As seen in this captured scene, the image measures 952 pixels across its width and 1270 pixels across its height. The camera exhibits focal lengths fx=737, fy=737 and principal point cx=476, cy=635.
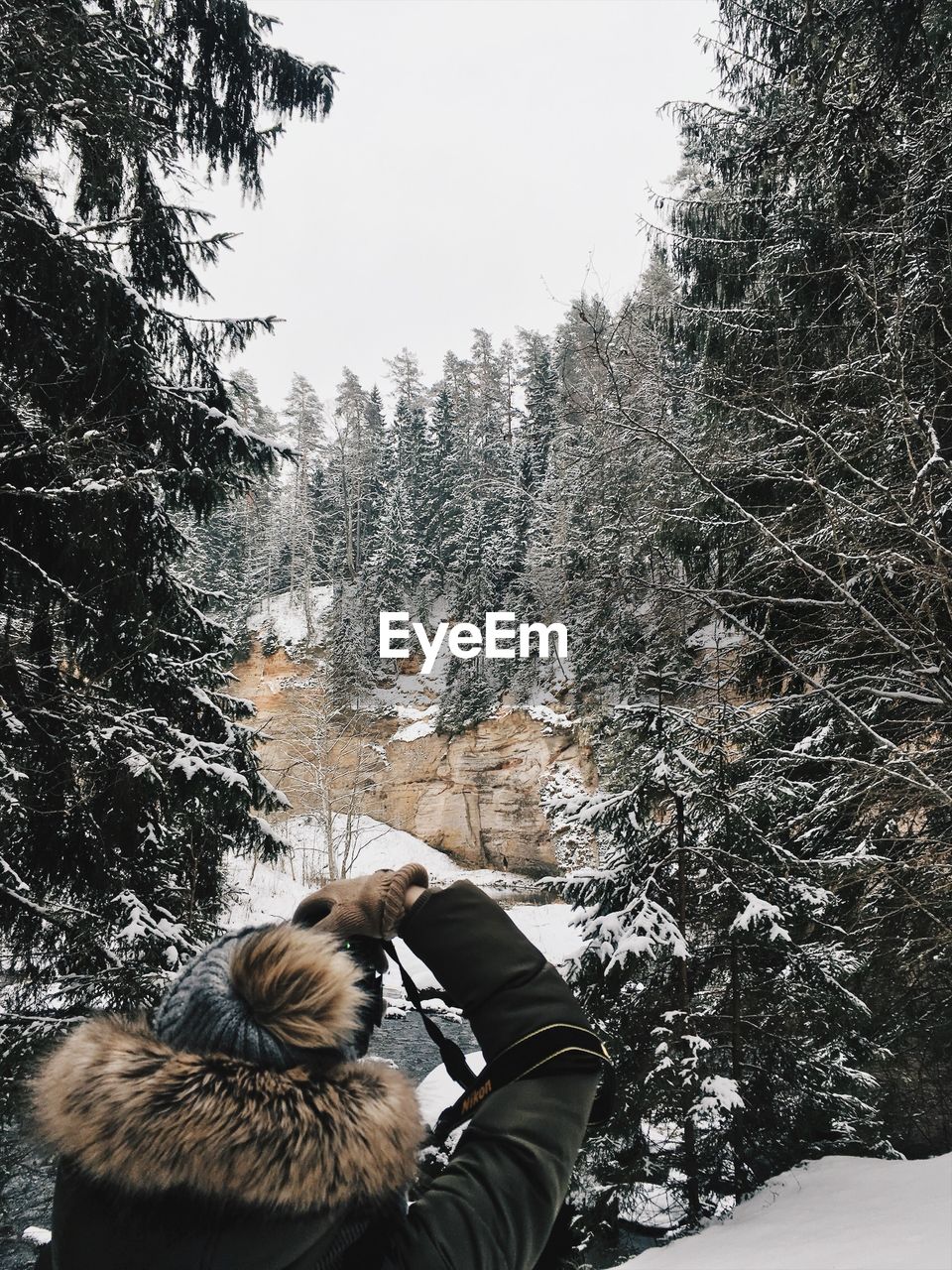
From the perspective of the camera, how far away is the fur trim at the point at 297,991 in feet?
3.08

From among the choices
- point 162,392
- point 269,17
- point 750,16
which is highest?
point 750,16

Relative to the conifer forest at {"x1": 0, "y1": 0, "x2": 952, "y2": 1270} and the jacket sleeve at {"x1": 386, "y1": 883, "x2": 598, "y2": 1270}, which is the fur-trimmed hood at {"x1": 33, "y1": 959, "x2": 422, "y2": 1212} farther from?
the conifer forest at {"x1": 0, "y1": 0, "x2": 952, "y2": 1270}

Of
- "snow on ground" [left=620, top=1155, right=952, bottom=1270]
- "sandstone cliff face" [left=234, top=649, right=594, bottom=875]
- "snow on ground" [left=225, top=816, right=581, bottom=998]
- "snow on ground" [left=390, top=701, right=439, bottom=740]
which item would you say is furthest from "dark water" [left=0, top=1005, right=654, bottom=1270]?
"snow on ground" [left=390, top=701, right=439, bottom=740]

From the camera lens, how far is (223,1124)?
86 cm

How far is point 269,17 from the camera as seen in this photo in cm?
528

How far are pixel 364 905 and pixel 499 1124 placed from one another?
0.36m

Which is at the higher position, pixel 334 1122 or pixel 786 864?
pixel 334 1122

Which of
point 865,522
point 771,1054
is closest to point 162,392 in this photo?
point 865,522

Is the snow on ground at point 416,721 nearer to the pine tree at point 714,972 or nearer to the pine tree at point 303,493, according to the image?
the pine tree at point 303,493

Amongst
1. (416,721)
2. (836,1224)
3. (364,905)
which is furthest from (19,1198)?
(416,721)

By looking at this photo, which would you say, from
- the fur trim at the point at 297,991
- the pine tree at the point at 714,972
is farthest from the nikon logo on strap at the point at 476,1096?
the pine tree at the point at 714,972

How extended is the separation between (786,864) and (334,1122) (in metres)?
6.56

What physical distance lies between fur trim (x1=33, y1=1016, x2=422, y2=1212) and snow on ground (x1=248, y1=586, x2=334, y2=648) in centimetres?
4075

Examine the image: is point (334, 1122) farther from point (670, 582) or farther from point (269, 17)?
point (269, 17)
